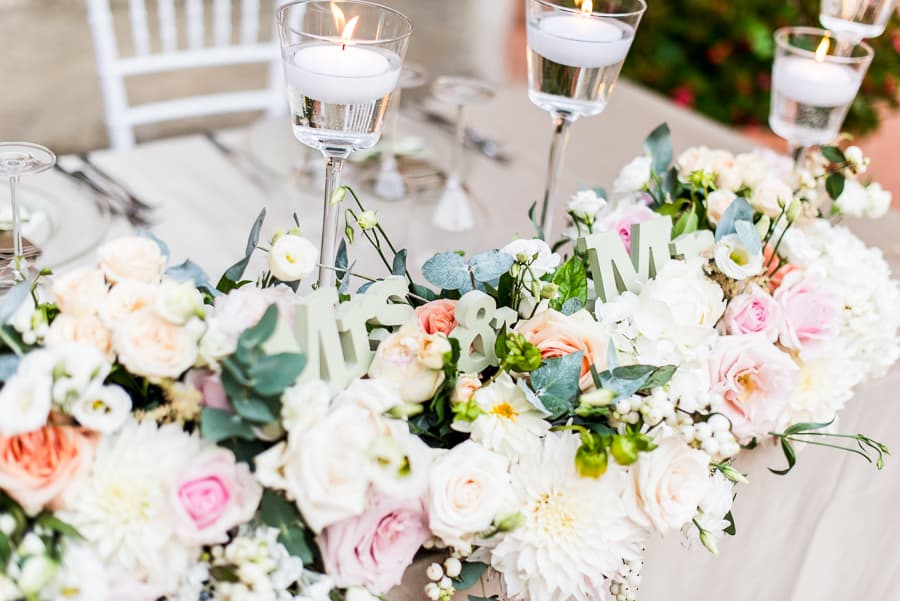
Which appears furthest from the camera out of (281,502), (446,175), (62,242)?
(446,175)

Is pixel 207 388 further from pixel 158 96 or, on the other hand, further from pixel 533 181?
pixel 158 96

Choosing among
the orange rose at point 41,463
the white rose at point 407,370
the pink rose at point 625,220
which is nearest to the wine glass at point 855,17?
the pink rose at point 625,220

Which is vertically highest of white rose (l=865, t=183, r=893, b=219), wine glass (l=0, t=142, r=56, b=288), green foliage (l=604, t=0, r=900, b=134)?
wine glass (l=0, t=142, r=56, b=288)

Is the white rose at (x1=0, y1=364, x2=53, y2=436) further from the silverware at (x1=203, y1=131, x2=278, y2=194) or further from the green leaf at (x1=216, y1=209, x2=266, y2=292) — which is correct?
the silverware at (x1=203, y1=131, x2=278, y2=194)

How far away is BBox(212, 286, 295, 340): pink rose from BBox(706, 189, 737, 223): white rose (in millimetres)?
497

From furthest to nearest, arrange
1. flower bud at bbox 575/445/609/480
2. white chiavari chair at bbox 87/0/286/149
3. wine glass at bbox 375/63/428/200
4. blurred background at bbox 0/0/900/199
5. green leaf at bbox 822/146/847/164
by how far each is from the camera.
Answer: blurred background at bbox 0/0/900/199 → white chiavari chair at bbox 87/0/286/149 → wine glass at bbox 375/63/428/200 → green leaf at bbox 822/146/847/164 → flower bud at bbox 575/445/609/480

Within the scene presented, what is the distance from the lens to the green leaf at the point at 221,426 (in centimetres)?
58

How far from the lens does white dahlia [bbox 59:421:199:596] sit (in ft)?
1.86

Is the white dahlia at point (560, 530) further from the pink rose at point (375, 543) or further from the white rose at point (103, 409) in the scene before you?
the white rose at point (103, 409)

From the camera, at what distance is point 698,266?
2.77 ft

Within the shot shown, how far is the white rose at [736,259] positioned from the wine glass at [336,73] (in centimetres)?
33

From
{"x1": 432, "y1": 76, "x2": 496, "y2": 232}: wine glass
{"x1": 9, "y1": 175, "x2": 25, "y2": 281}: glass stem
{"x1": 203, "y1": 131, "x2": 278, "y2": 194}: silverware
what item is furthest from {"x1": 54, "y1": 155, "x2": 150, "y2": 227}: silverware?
{"x1": 432, "y1": 76, "x2": 496, "y2": 232}: wine glass

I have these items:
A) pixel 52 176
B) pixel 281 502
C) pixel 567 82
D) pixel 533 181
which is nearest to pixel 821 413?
pixel 567 82

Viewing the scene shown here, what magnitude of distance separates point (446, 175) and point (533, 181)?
0.15 metres
